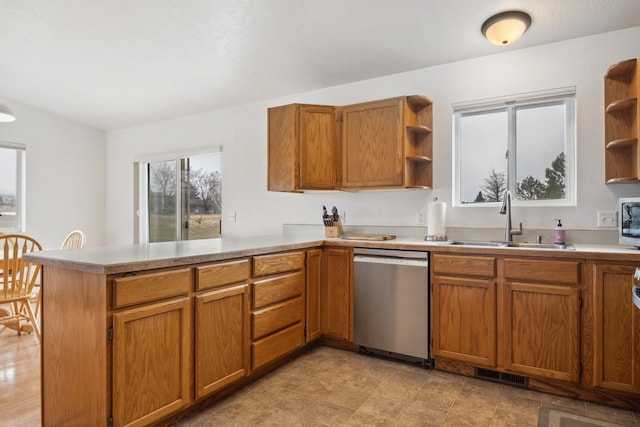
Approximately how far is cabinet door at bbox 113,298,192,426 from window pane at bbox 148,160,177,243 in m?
3.40

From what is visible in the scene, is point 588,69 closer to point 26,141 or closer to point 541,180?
point 541,180

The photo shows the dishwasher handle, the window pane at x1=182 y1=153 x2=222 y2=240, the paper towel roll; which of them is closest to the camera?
the dishwasher handle

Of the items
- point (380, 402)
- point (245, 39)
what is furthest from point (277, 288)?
point (245, 39)

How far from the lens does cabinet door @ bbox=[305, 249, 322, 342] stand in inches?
113

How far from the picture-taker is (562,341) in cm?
219

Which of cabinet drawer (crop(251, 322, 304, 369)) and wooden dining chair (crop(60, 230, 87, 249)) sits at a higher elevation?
wooden dining chair (crop(60, 230, 87, 249))

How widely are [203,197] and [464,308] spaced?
3443mm

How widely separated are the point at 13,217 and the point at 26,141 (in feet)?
3.26

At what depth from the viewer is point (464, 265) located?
247 centimetres

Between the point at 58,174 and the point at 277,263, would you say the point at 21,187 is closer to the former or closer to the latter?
the point at 58,174

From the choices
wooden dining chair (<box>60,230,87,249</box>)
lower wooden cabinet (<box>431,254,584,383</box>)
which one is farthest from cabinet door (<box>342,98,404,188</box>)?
wooden dining chair (<box>60,230,87,249</box>)

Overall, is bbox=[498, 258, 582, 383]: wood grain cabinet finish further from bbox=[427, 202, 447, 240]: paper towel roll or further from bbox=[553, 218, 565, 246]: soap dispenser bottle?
bbox=[427, 202, 447, 240]: paper towel roll

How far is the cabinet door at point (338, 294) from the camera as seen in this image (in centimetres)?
291

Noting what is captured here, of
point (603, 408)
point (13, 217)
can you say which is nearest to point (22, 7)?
point (13, 217)
